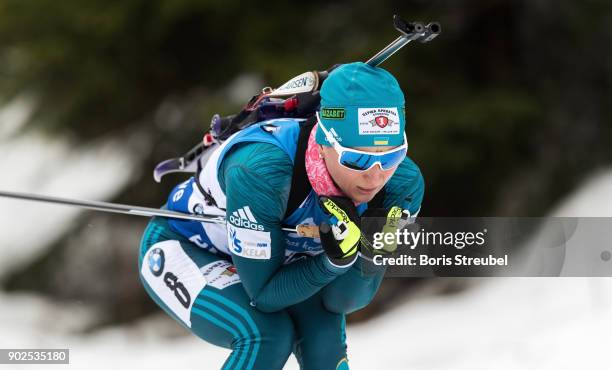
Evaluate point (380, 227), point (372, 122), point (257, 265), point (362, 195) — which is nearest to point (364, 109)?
point (372, 122)

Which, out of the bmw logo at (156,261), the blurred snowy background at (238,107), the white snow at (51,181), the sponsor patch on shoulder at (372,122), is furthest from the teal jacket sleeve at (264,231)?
the white snow at (51,181)

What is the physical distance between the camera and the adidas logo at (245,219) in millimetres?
2350

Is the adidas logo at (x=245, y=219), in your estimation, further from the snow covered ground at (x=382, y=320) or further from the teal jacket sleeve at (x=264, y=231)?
the snow covered ground at (x=382, y=320)

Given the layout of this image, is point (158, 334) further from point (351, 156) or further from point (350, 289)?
point (351, 156)

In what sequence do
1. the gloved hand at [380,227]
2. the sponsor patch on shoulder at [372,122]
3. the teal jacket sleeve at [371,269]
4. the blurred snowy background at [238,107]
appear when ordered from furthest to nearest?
1. the blurred snowy background at [238,107]
2. the teal jacket sleeve at [371,269]
3. the gloved hand at [380,227]
4. the sponsor patch on shoulder at [372,122]

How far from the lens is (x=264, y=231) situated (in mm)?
2352

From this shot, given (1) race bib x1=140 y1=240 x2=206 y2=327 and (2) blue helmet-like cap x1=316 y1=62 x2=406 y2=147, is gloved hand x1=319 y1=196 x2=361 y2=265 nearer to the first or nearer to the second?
(2) blue helmet-like cap x1=316 y1=62 x2=406 y2=147

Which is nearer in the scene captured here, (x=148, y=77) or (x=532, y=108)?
(x=532, y=108)

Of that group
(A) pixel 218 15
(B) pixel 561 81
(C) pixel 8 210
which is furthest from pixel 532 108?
(C) pixel 8 210

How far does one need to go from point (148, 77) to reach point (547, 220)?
4450 millimetres

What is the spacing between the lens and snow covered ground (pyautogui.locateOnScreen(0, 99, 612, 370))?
4258 mm

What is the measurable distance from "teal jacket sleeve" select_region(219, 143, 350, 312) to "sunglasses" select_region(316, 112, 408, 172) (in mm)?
188

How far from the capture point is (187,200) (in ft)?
9.46

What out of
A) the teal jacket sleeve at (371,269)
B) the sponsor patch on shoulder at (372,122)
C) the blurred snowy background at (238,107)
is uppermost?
the blurred snowy background at (238,107)
